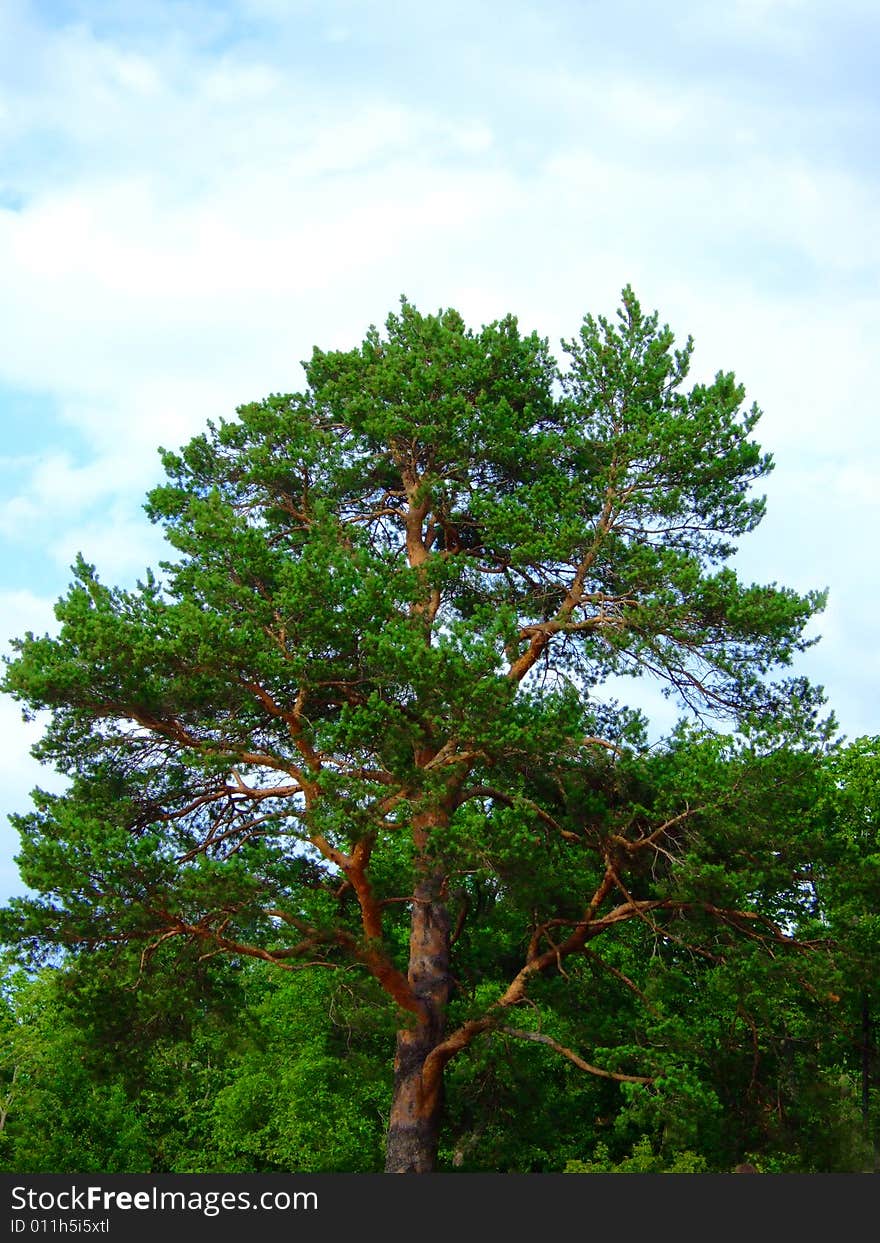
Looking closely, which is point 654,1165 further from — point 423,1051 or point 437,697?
point 437,697

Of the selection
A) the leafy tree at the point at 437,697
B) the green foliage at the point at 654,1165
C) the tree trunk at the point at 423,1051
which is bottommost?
the green foliage at the point at 654,1165

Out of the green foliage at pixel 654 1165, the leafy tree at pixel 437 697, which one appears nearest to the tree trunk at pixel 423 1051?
the leafy tree at pixel 437 697

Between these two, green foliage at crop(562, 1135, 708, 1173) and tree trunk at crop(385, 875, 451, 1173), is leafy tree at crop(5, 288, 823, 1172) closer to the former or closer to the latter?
tree trunk at crop(385, 875, 451, 1173)

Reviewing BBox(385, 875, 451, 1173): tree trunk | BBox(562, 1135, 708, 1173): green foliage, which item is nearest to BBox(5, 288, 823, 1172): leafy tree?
BBox(385, 875, 451, 1173): tree trunk

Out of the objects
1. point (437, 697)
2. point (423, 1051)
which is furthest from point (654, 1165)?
point (437, 697)

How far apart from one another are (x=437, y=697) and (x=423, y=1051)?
6.42 m

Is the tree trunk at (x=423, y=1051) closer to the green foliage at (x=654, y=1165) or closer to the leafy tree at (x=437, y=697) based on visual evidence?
the leafy tree at (x=437, y=697)

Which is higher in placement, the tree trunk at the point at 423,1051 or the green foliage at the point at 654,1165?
the tree trunk at the point at 423,1051

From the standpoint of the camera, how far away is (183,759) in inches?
733

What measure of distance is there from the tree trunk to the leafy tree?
5cm

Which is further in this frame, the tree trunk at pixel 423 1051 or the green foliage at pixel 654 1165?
the green foliage at pixel 654 1165

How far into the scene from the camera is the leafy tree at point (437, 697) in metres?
18.1

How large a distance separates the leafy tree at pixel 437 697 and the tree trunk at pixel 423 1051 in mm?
51

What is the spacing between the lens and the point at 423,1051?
20.3 meters
